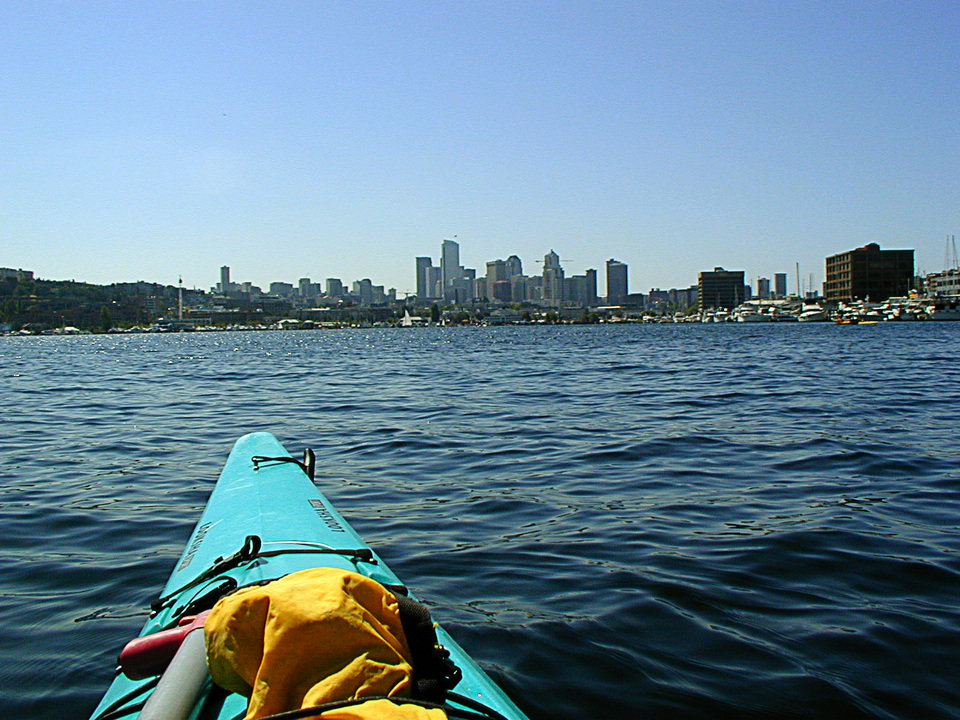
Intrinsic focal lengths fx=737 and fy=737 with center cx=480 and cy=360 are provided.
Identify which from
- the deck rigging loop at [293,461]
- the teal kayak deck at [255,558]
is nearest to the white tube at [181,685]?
the teal kayak deck at [255,558]

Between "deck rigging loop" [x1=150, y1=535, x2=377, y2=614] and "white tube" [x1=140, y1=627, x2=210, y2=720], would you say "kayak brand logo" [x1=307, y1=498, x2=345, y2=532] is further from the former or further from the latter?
"white tube" [x1=140, y1=627, x2=210, y2=720]

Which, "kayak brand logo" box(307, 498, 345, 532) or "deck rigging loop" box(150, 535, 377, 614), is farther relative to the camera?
"kayak brand logo" box(307, 498, 345, 532)

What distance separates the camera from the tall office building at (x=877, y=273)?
132500mm

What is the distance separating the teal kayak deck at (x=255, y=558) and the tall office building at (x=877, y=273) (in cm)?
14396

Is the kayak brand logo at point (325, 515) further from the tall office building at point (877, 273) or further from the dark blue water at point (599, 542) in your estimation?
the tall office building at point (877, 273)

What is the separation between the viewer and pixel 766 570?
5.36m

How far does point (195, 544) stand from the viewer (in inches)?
168

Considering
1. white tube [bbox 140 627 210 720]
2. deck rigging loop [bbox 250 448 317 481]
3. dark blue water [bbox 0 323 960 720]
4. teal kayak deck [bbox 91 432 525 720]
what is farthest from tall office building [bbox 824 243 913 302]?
white tube [bbox 140 627 210 720]

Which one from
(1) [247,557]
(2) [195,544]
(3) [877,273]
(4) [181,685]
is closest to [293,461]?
(2) [195,544]

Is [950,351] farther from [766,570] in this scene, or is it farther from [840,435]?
[766,570]

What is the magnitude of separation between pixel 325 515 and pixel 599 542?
243 cm

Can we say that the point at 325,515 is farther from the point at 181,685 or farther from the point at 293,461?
the point at 181,685

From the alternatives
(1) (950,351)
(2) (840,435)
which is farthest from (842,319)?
(2) (840,435)

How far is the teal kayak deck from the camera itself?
8.64ft
